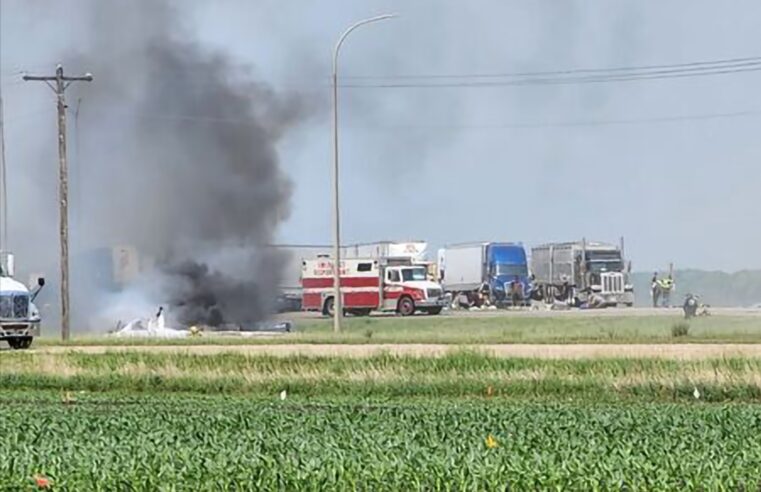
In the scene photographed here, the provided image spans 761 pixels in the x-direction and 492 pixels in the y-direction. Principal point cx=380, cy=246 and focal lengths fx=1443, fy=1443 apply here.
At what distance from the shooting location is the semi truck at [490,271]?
2963 inches

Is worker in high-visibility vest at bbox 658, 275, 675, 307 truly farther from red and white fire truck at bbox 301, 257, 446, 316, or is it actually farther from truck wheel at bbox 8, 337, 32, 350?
truck wheel at bbox 8, 337, 32, 350

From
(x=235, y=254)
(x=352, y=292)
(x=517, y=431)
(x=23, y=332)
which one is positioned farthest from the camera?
(x=352, y=292)

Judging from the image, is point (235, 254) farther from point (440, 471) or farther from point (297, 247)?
point (440, 471)

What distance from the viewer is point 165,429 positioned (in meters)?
16.1

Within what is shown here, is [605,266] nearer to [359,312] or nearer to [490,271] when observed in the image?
[490,271]

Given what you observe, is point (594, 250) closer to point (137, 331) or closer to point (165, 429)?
point (137, 331)

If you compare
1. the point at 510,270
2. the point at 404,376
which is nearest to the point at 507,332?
the point at 404,376

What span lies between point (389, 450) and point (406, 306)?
54.5m

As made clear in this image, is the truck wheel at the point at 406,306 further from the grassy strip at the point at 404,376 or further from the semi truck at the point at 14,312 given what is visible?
the grassy strip at the point at 404,376

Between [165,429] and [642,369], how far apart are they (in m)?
12.8

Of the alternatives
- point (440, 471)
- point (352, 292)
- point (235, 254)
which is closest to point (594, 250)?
point (352, 292)

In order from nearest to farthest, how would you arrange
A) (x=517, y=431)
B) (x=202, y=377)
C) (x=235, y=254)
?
(x=517, y=431), (x=202, y=377), (x=235, y=254)

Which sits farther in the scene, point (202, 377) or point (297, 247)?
point (297, 247)

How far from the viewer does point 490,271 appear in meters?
75.9
